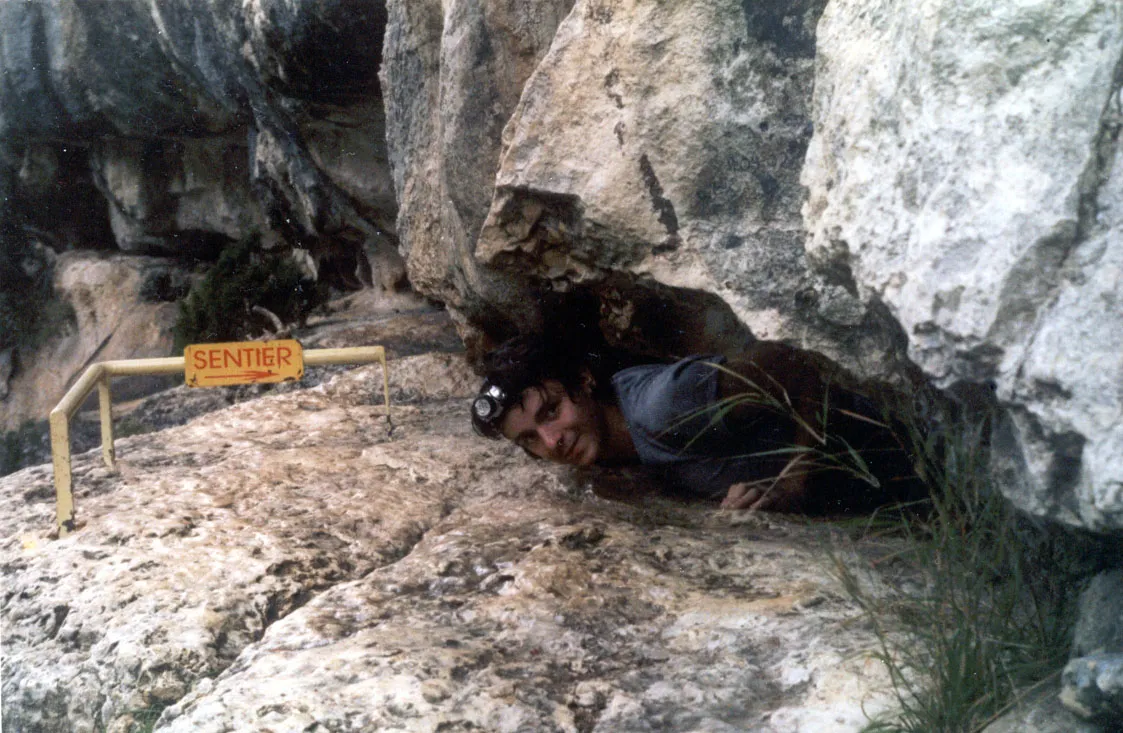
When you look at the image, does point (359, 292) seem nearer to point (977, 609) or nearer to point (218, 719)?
point (218, 719)

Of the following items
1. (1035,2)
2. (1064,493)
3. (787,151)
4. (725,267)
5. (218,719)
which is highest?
(1035,2)

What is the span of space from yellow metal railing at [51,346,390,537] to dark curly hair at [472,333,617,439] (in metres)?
0.29

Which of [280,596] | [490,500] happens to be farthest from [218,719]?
[490,500]

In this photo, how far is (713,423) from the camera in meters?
1.83

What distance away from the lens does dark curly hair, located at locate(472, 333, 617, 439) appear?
2.66m

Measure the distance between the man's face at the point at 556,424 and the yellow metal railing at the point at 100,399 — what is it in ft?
1.27

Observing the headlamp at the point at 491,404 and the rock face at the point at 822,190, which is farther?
the headlamp at the point at 491,404

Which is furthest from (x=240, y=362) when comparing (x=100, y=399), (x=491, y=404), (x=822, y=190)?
(x=822, y=190)

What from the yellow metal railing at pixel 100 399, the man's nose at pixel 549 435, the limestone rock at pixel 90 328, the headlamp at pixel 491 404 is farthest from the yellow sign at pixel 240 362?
the limestone rock at pixel 90 328

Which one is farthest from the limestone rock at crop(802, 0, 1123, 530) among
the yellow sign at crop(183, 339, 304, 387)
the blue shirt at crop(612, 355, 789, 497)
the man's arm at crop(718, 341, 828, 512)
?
the yellow sign at crop(183, 339, 304, 387)

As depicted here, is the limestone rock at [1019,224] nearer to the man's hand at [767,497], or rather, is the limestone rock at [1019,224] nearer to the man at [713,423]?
the man at [713,423]

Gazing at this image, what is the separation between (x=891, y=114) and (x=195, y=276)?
6.50m

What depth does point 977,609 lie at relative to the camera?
1280mm

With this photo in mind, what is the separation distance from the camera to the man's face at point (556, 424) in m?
2.61
